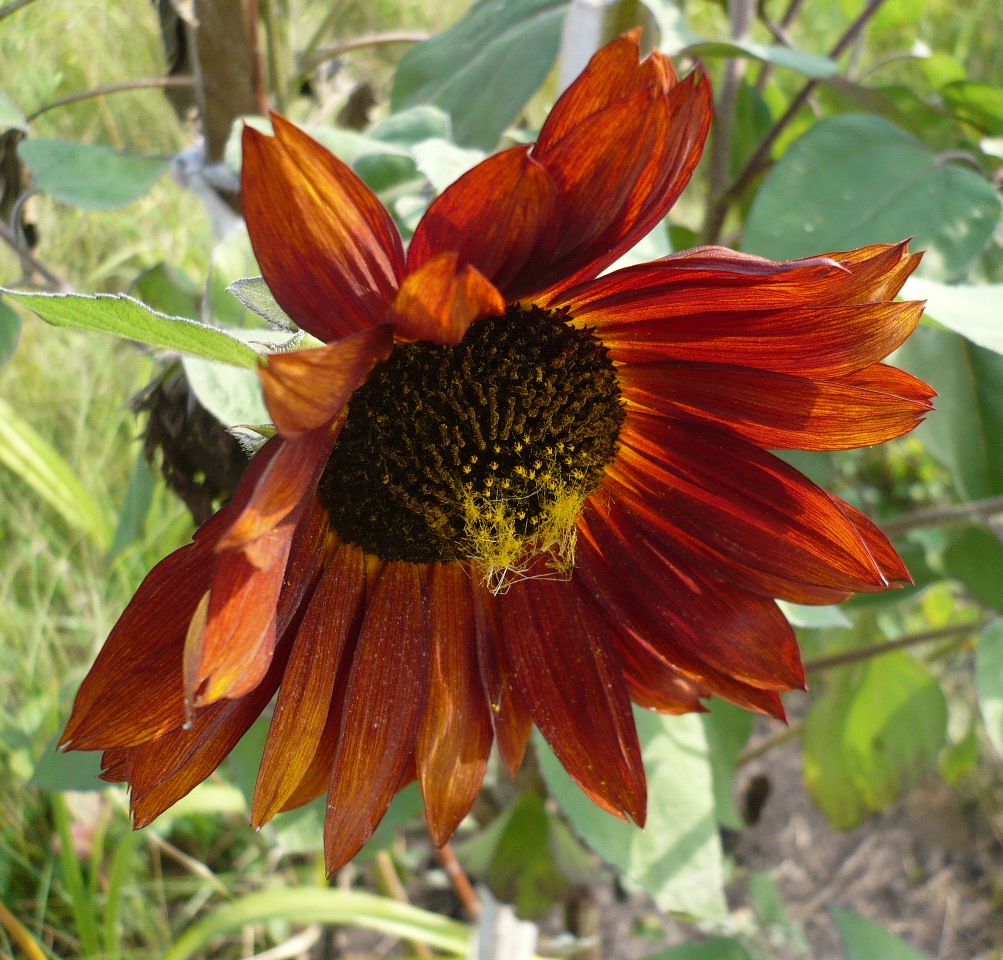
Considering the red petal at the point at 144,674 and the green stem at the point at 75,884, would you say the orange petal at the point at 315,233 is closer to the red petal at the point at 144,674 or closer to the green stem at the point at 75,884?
the red petal at the point at 144,674

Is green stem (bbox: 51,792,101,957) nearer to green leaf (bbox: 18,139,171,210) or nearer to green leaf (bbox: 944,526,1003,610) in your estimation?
green leaf (bbox: 18,139,171,210)

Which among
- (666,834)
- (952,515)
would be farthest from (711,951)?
(952,515)

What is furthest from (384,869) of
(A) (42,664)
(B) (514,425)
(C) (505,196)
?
(C) (505,196)

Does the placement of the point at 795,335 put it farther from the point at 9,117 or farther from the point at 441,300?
the point at 9,117

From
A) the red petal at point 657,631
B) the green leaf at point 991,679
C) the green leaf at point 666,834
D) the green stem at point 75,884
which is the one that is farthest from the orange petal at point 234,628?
the green stem at point 75,884

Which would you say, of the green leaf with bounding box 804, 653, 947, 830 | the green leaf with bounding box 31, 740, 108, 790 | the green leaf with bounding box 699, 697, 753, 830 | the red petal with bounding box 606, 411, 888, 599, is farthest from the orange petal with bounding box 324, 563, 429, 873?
the green leaf with bounding box 804, 653, 947, 830

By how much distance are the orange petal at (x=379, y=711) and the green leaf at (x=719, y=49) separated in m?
0.35

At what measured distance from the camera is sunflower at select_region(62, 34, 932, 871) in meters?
0.28

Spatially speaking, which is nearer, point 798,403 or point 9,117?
point 798,403

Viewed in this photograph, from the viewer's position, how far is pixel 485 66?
63 cm

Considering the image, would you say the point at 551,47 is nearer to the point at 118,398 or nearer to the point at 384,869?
the point at 384,869

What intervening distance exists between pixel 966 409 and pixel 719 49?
307mm

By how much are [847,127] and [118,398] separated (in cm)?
104

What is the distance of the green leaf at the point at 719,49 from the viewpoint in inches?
21.9
